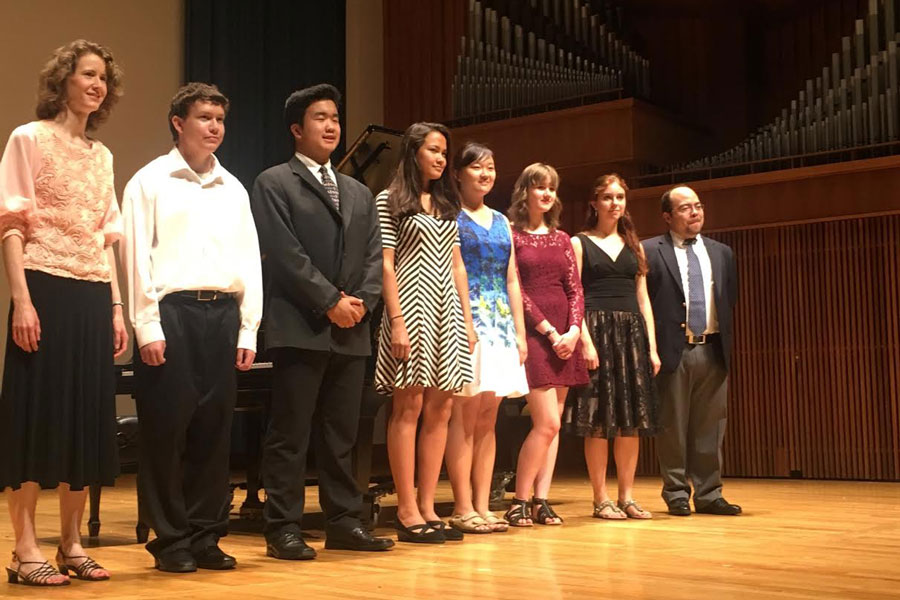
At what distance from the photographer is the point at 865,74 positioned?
714cm

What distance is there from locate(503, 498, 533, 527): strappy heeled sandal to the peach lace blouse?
192 centimetres

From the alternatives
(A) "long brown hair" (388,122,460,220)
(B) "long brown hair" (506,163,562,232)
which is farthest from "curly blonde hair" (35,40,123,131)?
(B) "long brown hair" (506,163,562,232)

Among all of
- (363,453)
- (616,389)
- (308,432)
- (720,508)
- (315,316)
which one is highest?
(315,316)

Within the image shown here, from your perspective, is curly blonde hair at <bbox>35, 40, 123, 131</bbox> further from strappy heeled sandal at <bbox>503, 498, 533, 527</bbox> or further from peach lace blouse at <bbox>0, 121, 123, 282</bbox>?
strappy heeled sandal at <bbox>503, 498, 533, 527</bbox>

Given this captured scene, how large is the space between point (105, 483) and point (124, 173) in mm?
5100

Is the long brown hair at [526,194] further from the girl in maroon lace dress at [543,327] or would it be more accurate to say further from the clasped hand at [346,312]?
the clasped hand at [346,312]

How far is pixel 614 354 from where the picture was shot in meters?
4.83

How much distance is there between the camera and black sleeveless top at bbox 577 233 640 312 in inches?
192

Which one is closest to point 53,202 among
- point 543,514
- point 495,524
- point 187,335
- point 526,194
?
point 187,335

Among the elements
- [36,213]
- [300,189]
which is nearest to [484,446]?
[300,189]

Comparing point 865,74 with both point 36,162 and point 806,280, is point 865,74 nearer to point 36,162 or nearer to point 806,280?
point 806,280

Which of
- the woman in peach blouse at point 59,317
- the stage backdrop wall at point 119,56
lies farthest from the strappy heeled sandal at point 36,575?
the stage backdrop wall at point 119,56

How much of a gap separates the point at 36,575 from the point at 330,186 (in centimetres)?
146

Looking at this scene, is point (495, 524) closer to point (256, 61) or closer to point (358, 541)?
point (358, 541)
